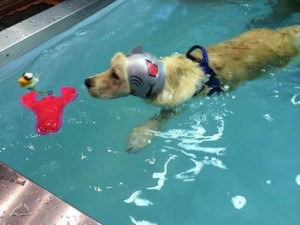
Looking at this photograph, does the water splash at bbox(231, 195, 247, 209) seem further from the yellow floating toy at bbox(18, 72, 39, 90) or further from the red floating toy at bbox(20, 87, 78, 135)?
the yellow floating toy at bbox(18, 72, 39, 90)

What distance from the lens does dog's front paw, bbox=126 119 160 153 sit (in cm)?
249

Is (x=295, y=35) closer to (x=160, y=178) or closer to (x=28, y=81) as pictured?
(x=160, y=178)

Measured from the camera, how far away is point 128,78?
222 centimetres

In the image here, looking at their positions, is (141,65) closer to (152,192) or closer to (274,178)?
(152,192)

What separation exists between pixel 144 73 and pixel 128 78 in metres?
0.10

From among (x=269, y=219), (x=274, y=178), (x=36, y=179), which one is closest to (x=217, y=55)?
(x=274, y=178)

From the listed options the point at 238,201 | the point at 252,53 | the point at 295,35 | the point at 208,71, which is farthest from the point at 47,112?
the point at 295,35

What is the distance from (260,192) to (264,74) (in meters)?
1.07

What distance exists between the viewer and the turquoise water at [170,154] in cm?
231

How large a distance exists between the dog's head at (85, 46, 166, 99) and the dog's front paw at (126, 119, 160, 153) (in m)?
0.32

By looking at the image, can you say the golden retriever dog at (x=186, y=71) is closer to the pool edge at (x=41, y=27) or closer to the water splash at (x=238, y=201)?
the water splash at (x=238, y=201)

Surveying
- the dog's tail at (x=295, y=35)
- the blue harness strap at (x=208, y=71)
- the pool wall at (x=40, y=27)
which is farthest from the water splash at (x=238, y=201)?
the pool wall at (x=40, y=27)

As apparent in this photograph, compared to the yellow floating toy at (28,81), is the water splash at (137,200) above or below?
below

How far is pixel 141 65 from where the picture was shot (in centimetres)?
220
